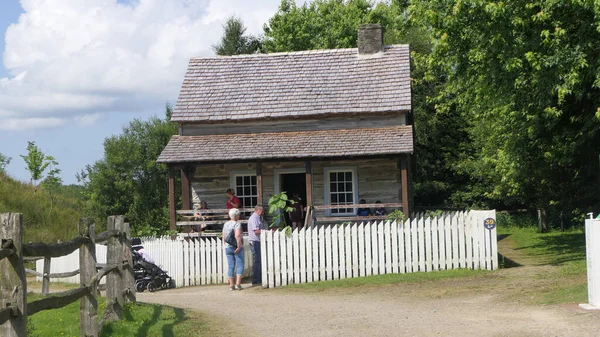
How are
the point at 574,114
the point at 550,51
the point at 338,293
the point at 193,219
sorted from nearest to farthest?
the point at 338,293 → the point at 550,51 → the point at 574,114 → the point at 193,219

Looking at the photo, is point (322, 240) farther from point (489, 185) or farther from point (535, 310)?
point (489, 185)

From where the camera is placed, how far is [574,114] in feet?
67.8

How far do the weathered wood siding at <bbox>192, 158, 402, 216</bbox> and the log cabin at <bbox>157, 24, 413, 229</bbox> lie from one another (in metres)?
0.03

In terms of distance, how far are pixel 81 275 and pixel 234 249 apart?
23.5 ft

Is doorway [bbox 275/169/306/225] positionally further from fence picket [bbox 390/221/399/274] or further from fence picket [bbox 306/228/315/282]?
fence picket [bbox 390/221/399/274]

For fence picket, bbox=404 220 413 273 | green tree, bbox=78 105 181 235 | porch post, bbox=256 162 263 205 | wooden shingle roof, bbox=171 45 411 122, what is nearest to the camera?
fence picket, bbox=404 220 413 273

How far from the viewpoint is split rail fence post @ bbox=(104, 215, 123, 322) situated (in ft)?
37.0

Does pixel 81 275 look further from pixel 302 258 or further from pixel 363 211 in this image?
pixel 363 211

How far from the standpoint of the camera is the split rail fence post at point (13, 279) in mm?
7016

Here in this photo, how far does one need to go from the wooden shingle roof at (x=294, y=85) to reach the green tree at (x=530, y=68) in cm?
310

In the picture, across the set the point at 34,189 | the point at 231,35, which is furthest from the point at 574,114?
the point at 231,35

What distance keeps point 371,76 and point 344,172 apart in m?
3.56

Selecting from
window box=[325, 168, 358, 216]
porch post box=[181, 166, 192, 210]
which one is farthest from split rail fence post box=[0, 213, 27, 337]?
window box=[325, 168, 358, 216]

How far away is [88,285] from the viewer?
970 cm
